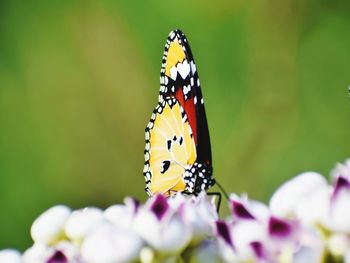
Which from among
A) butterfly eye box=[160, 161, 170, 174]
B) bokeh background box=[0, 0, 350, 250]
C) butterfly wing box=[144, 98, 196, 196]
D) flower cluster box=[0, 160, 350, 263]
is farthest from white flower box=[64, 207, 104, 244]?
bokeh background box=[0, 0, 350, 250]

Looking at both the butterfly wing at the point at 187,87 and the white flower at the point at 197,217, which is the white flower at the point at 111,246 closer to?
the white flower at the point at 197,217

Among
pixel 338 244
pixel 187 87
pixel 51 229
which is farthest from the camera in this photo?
pixel 187 87

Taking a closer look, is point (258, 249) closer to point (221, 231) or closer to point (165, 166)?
point (221, 231)

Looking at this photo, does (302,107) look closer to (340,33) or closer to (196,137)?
(340,33)

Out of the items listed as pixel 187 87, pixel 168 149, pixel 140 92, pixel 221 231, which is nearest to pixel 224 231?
pixel 221 231

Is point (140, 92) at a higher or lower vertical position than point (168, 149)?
higher

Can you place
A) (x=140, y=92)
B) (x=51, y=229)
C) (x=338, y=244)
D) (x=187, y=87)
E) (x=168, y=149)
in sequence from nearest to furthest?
(x=338, y=244)
(x=51, y=229)
(x=187, y=87)
(x=168, y=149)
(x=140, y=92)

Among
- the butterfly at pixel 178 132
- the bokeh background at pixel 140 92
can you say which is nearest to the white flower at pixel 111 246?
the butterfly at pixel 178 132

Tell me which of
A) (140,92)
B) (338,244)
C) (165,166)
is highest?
(140,92)
